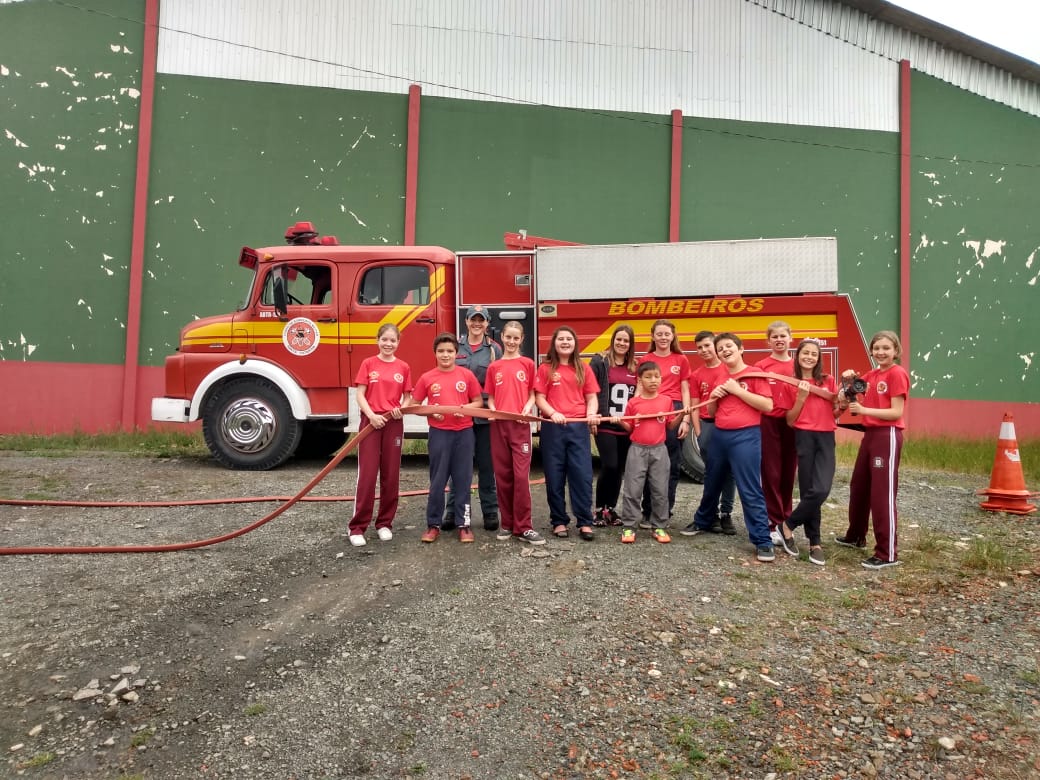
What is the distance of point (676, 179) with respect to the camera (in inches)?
474

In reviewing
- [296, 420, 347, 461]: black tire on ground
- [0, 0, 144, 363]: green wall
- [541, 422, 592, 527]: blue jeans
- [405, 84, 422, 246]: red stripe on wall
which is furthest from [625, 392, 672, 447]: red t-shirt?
[0, 0, 144, 363]: green wall

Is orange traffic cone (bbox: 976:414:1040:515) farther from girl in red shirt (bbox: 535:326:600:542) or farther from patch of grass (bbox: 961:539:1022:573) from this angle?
girl in red shirt (bbox: 535:326:600:542)

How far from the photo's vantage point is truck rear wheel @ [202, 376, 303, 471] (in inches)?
304

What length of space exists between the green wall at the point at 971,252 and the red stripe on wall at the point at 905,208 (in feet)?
0.48

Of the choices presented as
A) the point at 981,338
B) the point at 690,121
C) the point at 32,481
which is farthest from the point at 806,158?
the point at 32,481

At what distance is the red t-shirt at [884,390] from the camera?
439cm

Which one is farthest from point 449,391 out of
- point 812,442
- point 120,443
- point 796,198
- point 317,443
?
point 796,198

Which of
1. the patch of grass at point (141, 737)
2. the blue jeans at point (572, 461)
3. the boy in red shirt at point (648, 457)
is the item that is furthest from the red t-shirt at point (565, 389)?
the patch of grass at point (141, 737)

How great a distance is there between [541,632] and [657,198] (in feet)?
32.4

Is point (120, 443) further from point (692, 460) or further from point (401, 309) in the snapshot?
point (692, 460)

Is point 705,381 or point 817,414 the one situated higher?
point 705,381

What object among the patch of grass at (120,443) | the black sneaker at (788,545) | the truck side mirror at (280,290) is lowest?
the black sneaker at (788,545)

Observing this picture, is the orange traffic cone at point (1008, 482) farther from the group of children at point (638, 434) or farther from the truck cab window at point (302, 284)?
the truck cab window at point (302, 284)

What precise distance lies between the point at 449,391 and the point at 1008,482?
507 centimetres
